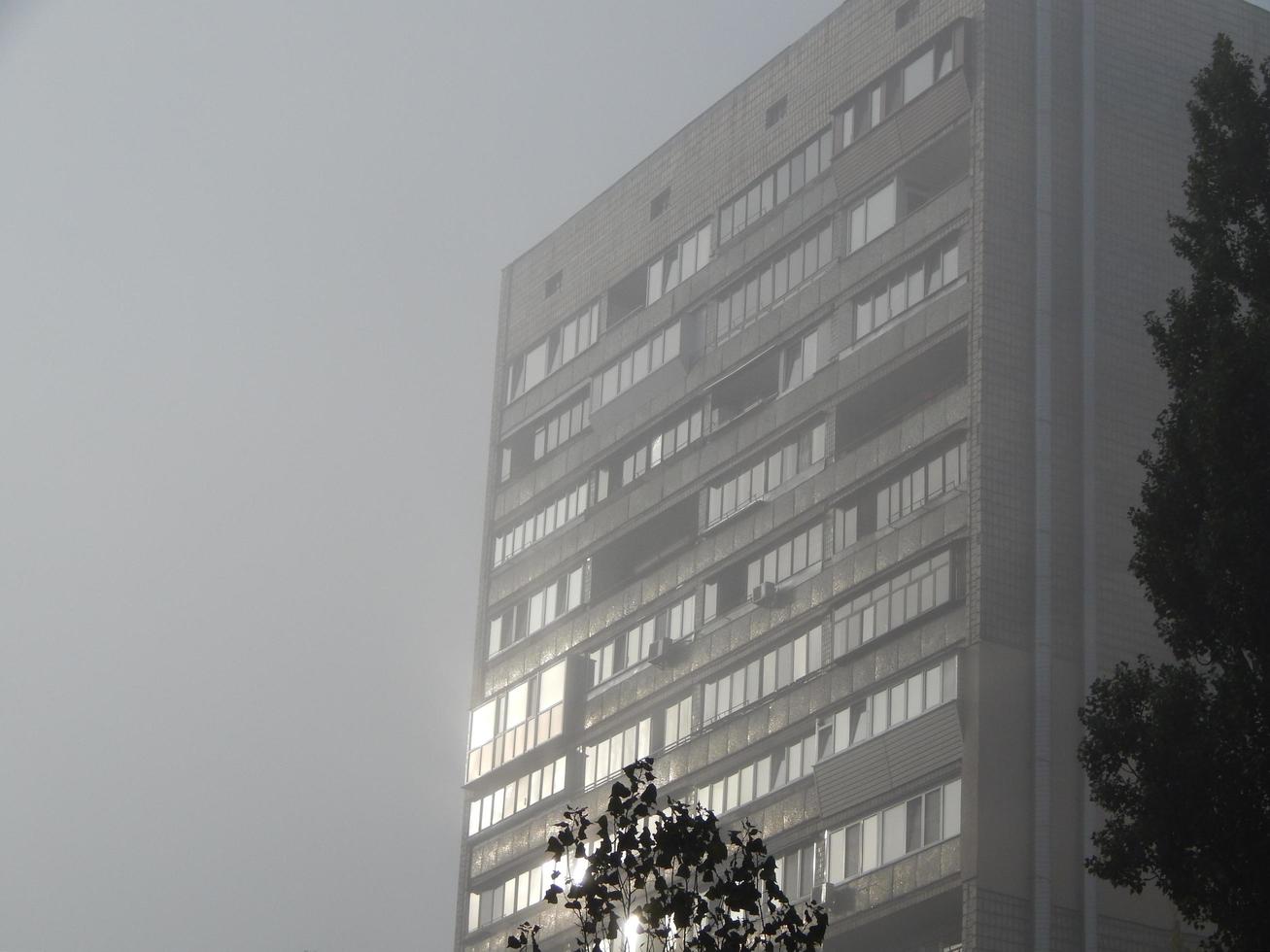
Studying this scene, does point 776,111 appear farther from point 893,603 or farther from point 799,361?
point 893,603

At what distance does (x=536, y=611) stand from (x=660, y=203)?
1359 cm

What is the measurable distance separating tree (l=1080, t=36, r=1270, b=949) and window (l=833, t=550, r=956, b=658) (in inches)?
966

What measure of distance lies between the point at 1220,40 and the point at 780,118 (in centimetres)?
3411

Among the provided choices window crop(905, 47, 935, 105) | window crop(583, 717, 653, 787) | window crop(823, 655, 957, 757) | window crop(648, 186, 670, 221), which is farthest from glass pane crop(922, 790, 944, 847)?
window crop(648, 186, 670, 221)

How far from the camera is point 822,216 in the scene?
71062 millimetres

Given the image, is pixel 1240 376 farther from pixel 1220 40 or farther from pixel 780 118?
pixel 780 118

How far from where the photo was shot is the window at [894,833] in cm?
5956

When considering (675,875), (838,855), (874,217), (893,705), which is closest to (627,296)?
(874,217)

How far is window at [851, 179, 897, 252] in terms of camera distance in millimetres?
68250

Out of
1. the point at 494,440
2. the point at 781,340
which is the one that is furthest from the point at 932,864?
the point at 494,440

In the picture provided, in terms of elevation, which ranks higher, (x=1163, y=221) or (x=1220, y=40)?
(x=1163, y=221)

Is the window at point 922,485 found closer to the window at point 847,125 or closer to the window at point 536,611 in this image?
the window at point 847,125

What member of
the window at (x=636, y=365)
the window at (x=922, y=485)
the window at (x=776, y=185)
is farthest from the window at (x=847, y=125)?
the window at (x=922, y=485)

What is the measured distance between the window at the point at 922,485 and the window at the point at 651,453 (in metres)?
10.3
